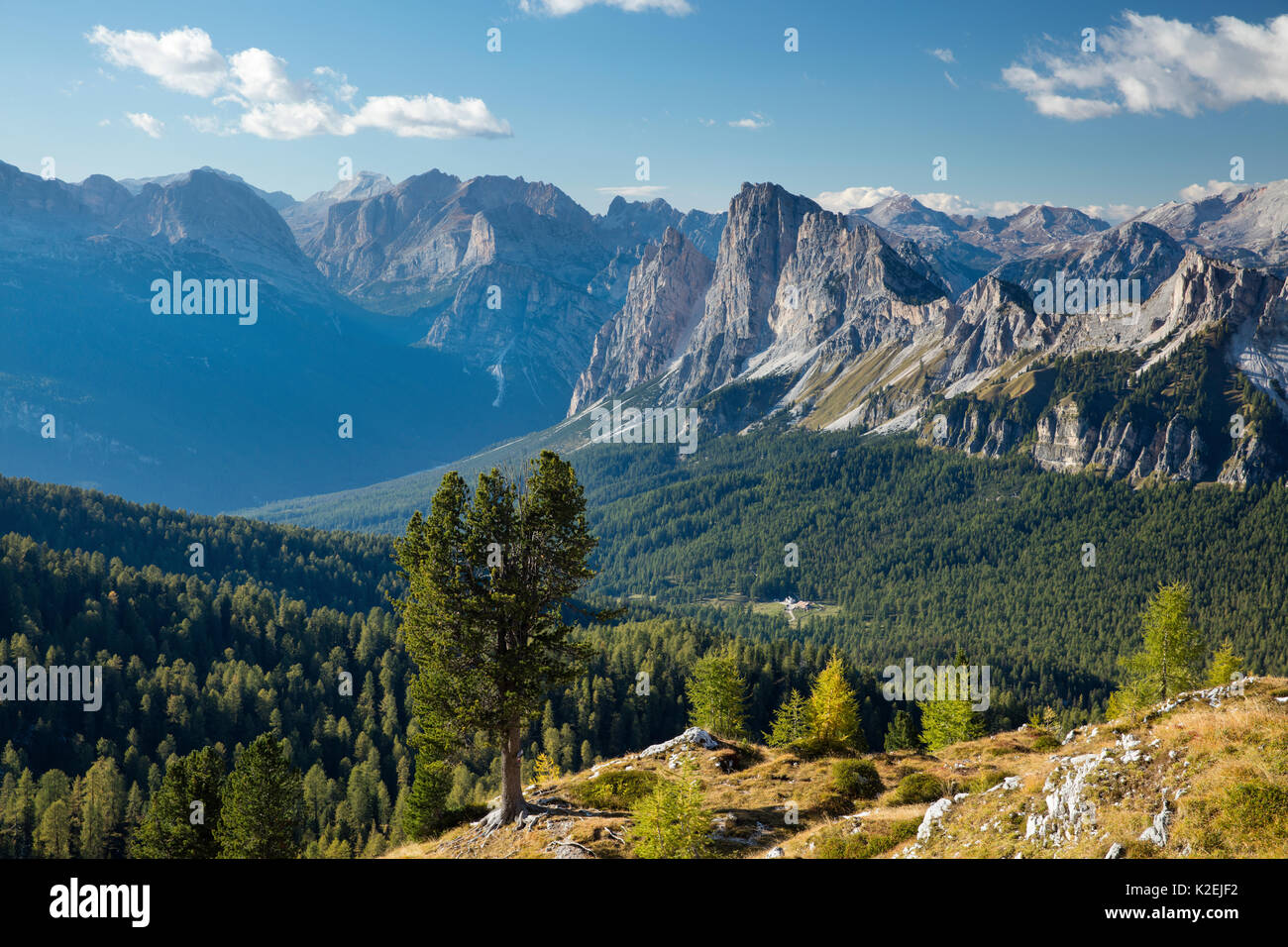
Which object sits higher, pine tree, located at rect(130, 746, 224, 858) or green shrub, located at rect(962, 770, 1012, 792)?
green shrub, located at rect(962, 770, 1012, 792)

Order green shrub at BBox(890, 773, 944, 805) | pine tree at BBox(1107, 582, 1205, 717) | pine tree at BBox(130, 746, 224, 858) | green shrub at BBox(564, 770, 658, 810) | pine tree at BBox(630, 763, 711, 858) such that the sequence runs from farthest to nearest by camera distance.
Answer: pine tree at BBox(1107, 582, 1205, 717)
pine tree at BBox(130, 746, 224, 858)
green shrub at BBox(564, 770, 658, 810)
green shrub at BBox(890, 773, 944, 805)
pine tree at BBox(630, 763, 711, 858)

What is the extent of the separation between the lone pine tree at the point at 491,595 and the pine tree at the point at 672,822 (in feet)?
36.7

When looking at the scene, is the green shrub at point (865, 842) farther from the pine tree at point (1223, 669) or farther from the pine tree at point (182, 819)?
the pine tree at point (1223, 669)

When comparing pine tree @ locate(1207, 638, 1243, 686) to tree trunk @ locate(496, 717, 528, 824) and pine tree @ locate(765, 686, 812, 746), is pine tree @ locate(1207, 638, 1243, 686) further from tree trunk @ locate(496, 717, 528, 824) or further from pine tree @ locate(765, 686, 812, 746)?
tree trunk @ locate(496, 717, 528, 824)

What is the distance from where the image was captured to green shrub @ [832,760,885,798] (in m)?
45.7

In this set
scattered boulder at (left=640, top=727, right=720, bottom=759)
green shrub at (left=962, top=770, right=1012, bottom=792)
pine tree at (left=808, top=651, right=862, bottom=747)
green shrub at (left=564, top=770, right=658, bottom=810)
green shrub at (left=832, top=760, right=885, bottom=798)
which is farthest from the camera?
pine tree at (left=808, top=651, right=862, bottom=747)

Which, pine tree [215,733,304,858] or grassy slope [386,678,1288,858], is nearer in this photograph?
grassy slope [386,678,1288,858]

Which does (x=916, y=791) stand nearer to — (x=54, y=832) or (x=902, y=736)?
(x=902, y=736)

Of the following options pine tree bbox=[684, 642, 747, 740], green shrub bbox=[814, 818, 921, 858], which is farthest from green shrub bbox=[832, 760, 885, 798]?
pine tree bbox=[684, 642, 747, 740]

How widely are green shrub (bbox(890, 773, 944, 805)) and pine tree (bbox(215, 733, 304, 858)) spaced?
44.2 m

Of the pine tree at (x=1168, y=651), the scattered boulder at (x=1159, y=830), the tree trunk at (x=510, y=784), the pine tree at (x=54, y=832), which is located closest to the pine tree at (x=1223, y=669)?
the pine tree at (x=1168, y=651)

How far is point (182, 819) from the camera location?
194ft
